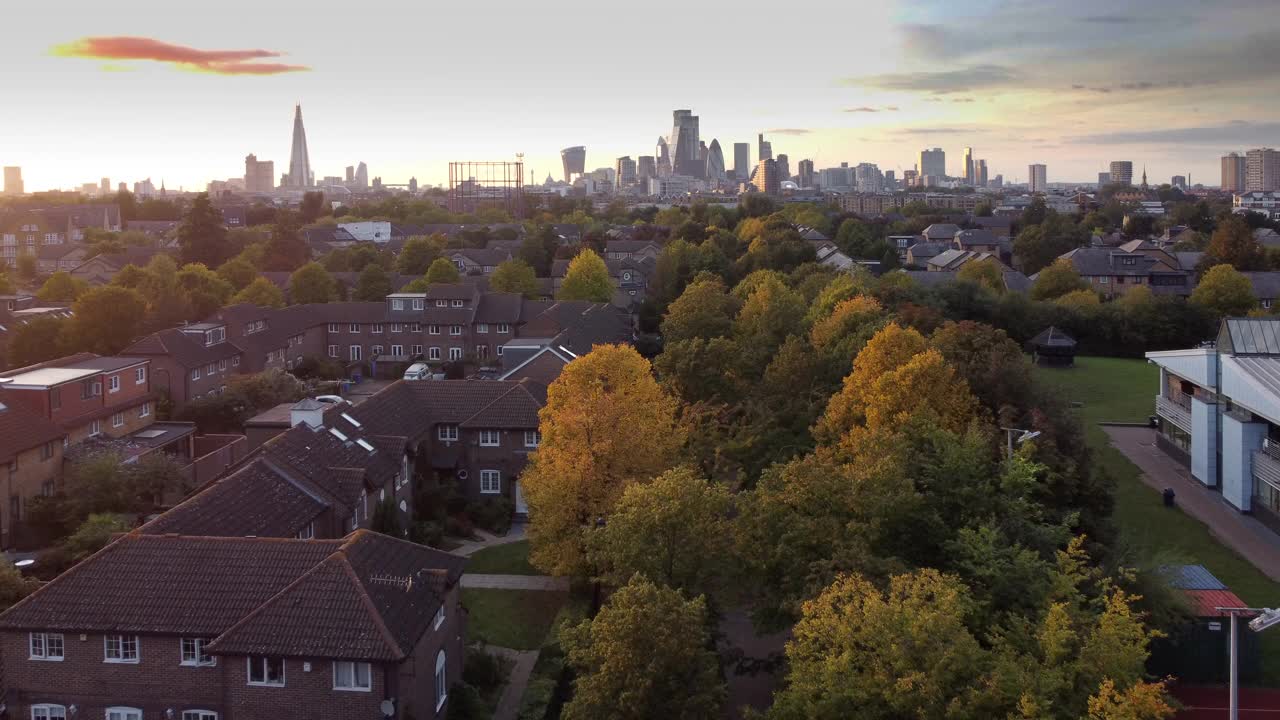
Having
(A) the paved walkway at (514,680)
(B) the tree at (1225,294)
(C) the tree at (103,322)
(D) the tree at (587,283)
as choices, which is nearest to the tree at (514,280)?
(D) the tree at (587,283)

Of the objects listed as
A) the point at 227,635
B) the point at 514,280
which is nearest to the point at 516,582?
the point at 227,635

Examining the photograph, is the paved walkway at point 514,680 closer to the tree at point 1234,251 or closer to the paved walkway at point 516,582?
the paved walkway at point 516,582

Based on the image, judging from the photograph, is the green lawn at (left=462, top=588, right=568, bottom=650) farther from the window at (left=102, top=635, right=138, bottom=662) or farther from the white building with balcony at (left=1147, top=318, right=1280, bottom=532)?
the white building with balcony at (left=1147, top=318, right=1280, bottom=532)

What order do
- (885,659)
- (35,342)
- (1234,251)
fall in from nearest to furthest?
(885,659)
(35,342)
(1234,251)

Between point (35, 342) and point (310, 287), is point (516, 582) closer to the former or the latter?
point (35, 342)

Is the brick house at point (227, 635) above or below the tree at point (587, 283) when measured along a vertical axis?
below

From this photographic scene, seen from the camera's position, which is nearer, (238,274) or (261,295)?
(261,295)

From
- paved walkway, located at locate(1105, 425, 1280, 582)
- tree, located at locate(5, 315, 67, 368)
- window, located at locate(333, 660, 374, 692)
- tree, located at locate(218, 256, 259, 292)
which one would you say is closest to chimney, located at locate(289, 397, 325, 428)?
window, located at locate(333, 660, 374, 692)
